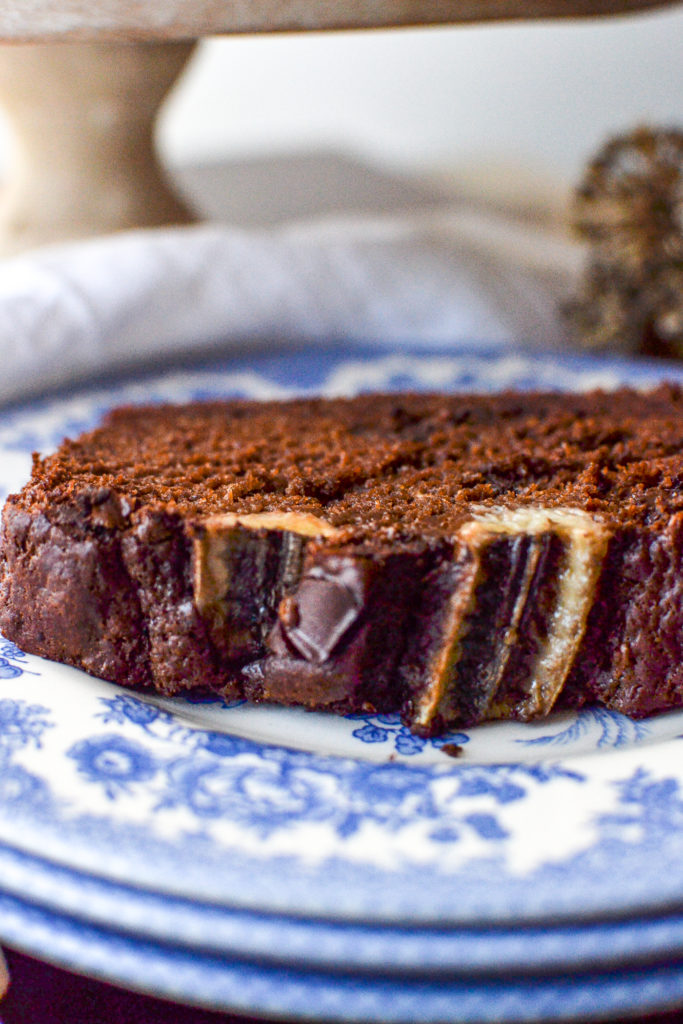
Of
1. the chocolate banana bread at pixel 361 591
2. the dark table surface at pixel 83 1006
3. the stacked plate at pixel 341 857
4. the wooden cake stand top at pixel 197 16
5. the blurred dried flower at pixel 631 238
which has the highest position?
the wooden cake stand top at pixel 197 16

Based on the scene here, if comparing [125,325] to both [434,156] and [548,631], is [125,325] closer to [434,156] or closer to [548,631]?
[548,631]

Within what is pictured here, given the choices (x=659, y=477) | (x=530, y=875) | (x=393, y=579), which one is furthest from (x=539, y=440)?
(x=530, y=875)

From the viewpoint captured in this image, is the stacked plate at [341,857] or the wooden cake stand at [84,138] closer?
the stacked plate at [341,857]

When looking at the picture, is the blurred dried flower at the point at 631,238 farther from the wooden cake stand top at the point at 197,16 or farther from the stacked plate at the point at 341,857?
the stacked plate at the point at 341,857

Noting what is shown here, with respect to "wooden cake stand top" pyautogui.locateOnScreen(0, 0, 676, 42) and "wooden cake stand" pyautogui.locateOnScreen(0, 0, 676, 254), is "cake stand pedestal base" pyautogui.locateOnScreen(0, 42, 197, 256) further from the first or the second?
"wooden cake stand top" pyautogui.locateOnScreen(0, 0, 676, 42)

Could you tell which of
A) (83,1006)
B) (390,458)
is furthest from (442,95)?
(83,1006)

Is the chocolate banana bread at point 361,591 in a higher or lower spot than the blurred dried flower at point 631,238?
lower

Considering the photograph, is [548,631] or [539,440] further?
[539,440]

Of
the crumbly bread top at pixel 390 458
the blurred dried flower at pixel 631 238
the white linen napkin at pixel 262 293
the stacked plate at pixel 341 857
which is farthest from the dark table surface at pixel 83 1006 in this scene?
the blurred dried flower at pixel 631 238
